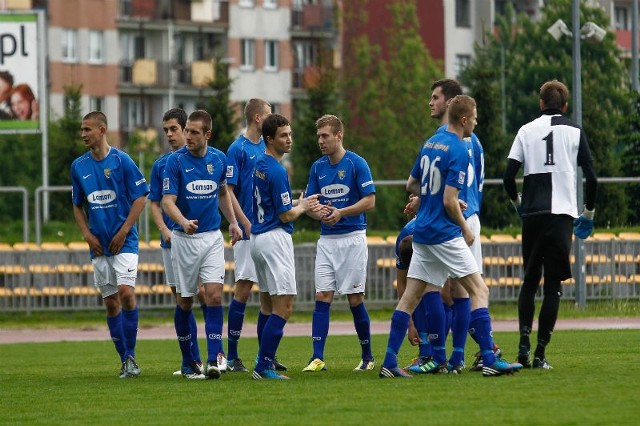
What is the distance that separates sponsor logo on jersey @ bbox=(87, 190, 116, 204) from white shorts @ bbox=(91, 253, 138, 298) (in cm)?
49

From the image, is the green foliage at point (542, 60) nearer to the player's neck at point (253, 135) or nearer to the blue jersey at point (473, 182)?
the player's neck at point (253, 135)

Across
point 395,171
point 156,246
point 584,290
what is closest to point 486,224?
point 584,290

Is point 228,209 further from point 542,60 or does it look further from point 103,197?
point 542,60

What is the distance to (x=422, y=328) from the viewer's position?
50.4ft

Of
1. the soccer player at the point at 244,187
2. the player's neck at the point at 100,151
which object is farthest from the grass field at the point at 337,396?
the player's neck at the point at 100,151

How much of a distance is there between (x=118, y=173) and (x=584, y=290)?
1449 cm

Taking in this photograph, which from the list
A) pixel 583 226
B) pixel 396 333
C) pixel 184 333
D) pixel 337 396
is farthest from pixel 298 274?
pixel 337 396

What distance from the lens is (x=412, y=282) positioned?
13.9 meters

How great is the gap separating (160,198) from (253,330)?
36.9ft

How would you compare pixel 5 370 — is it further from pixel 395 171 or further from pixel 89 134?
pixel 395 171

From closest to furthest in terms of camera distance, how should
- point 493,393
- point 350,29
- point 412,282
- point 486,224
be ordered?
point 493,393
point 412,282
point 486,224
point 350,29

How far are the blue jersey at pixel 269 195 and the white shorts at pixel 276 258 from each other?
0.07m

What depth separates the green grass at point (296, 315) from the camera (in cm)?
2812

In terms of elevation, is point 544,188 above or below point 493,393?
above
